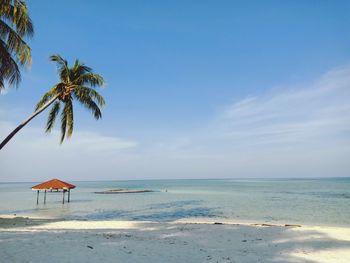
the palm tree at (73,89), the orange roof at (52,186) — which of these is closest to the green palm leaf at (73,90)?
the palm tree at (73,89)

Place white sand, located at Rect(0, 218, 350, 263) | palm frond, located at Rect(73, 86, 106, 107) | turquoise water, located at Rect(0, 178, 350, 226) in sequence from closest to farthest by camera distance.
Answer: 1. white sand, located at Rect(0, 218, 350, 263)
2. palm frond, located at Rect(73, 86, 106, 107)
3. turquoise water, located at Rect(0, 178, 350, 226)

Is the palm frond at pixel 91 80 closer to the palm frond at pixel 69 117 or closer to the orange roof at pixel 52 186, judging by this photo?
the palm frond at pixel 69 117

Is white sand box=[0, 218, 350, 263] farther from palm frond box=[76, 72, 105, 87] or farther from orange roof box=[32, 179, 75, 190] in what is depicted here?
orange roof box=[32, 179, 75, 190]

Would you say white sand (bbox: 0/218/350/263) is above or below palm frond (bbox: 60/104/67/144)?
below

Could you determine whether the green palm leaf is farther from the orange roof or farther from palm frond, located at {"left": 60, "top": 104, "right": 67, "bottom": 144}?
the orange roof

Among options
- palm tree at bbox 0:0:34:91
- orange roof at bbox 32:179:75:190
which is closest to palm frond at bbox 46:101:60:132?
palm tree at bbox 0:0:34:91

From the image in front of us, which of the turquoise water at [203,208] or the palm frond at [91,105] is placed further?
the turquoise water at [203,208]

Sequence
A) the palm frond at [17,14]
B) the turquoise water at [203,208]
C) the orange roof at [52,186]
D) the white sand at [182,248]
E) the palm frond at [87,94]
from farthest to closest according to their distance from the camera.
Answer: the orange roof at [52,186] < the turquoise water at [203,208] < the palm frond at [87,94] < the palm frond at [17,14] < the white sand at [182,248]

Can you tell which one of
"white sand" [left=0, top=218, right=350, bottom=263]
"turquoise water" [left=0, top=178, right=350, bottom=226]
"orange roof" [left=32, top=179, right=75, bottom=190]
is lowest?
"turquoise water" [left=0, top=178, right=350, bottom=226]

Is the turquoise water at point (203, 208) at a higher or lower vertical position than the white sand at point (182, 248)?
lower

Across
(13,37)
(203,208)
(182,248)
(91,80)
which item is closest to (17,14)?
(13,37)

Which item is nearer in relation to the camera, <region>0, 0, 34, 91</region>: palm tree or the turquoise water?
<region>0, 0, 34, 91</region>: palm tree

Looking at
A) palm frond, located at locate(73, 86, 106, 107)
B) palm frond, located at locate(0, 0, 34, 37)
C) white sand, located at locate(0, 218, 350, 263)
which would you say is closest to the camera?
white sand, located at locate(0, 218, 350, 263)

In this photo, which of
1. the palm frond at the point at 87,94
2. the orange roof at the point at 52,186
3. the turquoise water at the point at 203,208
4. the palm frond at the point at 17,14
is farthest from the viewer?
the orange roof at the point at 52,186
